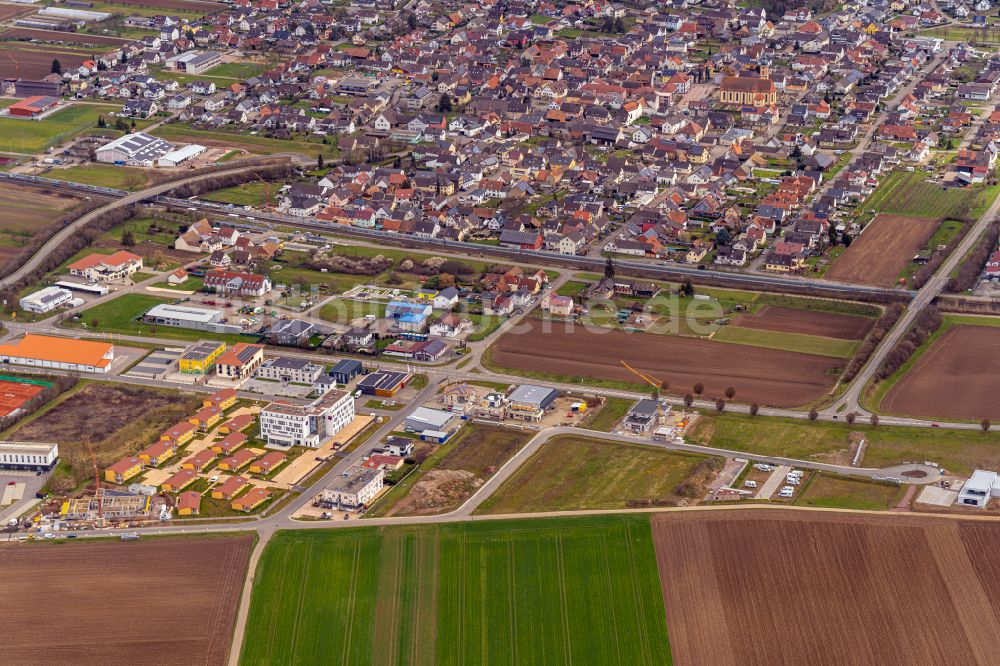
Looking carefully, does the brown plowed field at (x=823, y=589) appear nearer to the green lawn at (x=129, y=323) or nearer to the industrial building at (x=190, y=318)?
the industrial building at (x=190, y=318)

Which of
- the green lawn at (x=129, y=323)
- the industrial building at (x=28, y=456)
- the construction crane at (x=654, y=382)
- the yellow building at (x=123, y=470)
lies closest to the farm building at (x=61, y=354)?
the green lawn at (x=129, y=323)

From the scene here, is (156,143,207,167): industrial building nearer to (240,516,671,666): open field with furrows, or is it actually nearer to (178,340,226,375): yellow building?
(178,340,226,375): yellow building

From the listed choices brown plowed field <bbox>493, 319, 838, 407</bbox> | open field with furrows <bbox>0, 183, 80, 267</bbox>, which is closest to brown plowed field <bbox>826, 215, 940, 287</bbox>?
brown plowed field <bbox>493, 319, 838, 407</bbox>

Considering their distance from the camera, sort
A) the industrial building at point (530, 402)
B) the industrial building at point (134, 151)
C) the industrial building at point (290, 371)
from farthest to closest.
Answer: the industrial building at point (134, 151) < the industrial building at point (290, 371) < the industrial building at point (530, 402)

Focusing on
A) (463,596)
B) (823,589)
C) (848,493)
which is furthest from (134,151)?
(823,589)

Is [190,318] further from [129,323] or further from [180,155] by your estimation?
[180,155]

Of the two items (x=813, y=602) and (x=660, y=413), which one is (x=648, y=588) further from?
(x=660, y=413)

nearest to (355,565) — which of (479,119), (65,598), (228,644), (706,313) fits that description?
A: (228,644)
